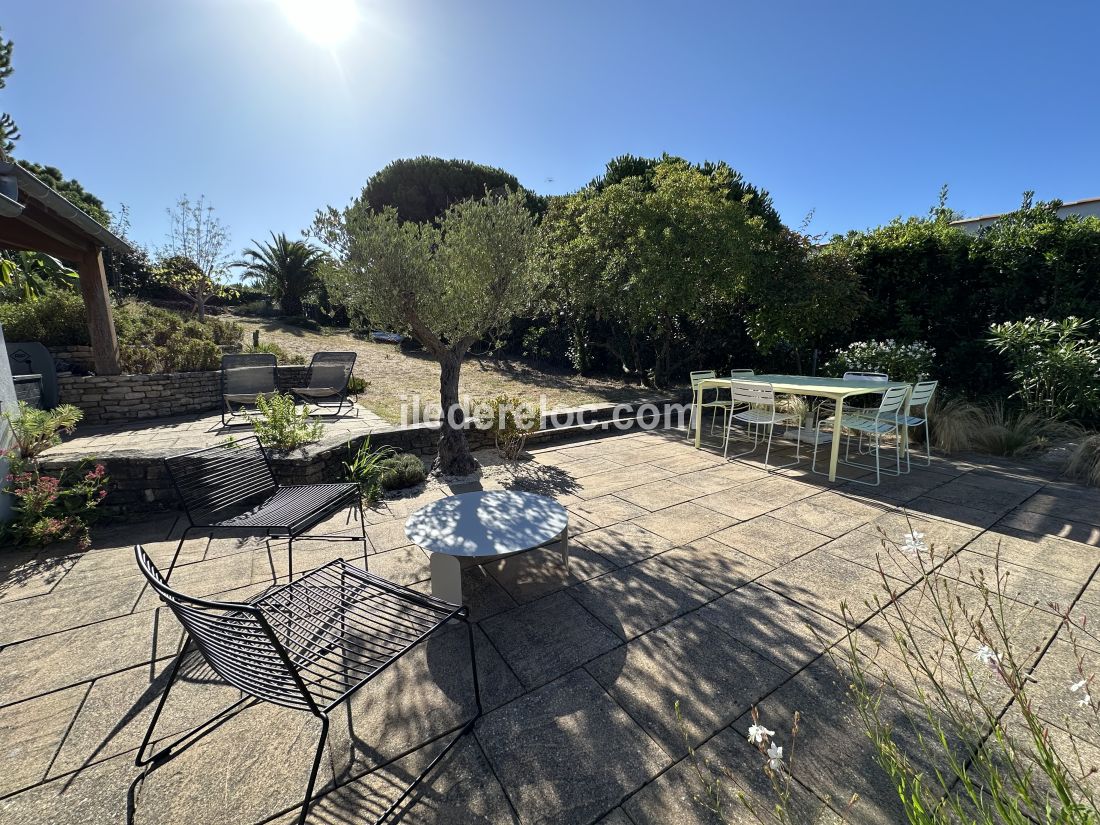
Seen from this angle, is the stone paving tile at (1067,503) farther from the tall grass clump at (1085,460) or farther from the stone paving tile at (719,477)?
the stone paving tile at (719,477)

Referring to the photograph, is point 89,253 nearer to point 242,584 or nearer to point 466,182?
point 242,584

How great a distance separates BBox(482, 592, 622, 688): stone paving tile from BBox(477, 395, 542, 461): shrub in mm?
3123

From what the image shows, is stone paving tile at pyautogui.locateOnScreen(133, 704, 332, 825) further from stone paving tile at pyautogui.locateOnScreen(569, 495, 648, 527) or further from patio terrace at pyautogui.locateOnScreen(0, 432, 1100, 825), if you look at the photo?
stone paving tile at pyautogui.locateOnScreen(569, 495, 648, 527)

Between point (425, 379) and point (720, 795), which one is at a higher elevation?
point (425, 379)

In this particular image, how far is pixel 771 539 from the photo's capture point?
330 cm

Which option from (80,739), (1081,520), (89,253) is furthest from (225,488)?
(1081,520)

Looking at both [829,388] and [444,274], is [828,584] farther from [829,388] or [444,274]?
[444,274]

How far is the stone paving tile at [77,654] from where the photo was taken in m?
2.01

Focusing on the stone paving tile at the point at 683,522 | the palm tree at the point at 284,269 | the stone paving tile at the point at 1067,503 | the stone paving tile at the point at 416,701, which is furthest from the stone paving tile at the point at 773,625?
the palm tree at the point at 284,269

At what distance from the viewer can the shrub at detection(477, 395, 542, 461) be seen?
5642mm

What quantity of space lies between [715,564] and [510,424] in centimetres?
336

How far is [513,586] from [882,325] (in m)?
8.27

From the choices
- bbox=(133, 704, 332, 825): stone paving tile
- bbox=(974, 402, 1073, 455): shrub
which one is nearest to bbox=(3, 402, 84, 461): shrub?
bbox=(133, 704, 332, 825): stone paving tile

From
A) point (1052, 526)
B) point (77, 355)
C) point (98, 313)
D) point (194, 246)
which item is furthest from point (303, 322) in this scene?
point (1052, 526)
